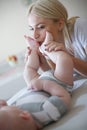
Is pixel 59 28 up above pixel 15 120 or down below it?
above

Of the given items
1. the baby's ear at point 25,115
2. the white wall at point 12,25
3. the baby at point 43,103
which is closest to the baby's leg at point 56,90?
the baby at point 43,103

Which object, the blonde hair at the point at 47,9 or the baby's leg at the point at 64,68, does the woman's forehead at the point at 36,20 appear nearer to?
the blonde hair at the point at 47,9

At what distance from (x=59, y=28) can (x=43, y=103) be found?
1.67 ft

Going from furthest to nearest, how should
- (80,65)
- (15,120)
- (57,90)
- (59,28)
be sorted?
(59,28)
(80,65)
(57,90)
(15,120)

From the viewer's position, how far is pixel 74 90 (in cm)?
94

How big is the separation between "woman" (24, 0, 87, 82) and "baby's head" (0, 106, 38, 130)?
396 millimetres

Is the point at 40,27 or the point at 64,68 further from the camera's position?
the point at 40,27

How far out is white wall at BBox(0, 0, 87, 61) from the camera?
75.9 inches

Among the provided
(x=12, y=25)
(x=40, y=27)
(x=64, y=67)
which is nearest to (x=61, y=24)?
(x=40, y=27)

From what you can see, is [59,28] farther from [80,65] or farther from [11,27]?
[11,27]

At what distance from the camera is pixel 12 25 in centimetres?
195

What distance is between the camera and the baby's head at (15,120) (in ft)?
2.15

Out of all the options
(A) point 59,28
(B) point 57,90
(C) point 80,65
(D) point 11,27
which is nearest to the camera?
(B) point 57,90

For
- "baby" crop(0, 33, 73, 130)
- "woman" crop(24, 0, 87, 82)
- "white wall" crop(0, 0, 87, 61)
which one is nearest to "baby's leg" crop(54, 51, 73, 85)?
"baby" crop(0, 33, 73, 130)
